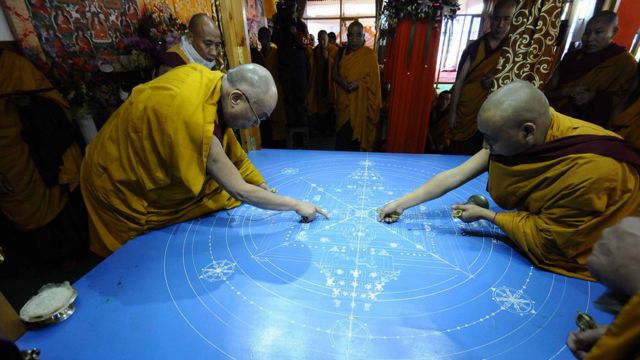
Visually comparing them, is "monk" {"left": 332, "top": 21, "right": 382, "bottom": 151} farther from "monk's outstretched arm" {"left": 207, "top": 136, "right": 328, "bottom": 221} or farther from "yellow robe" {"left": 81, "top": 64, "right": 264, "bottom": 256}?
"monk's outstretched arm" {"left": 207, "top": 136, "right": 328, "bottom": 221}

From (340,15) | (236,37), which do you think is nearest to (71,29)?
(236,37)

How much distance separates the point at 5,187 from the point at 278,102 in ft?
12.8

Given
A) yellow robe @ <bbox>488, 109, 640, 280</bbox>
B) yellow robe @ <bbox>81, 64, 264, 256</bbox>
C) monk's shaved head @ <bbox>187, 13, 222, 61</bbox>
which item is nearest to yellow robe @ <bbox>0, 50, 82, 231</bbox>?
yellow robe @ <bbox>81, 64, 264, 256</bbox>

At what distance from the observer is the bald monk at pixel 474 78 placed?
3051 millimetres

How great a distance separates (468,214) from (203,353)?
1511 mm

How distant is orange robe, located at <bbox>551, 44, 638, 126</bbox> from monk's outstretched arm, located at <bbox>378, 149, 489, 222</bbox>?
2.15 m

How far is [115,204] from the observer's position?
1.74 meters

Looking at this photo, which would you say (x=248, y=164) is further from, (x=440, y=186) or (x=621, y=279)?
(x=621, y=279)

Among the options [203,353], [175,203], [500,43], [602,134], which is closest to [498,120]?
[602,134]

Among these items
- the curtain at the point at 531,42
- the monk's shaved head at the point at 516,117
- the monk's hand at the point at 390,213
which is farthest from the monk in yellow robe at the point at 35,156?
the curtain at the point at 531,42

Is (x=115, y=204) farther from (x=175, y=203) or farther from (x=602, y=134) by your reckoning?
(x=602, y=134)

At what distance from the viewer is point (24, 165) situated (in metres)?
2.50

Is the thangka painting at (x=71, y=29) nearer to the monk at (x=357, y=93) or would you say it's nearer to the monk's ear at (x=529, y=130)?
the monk at (x=357, y=93)

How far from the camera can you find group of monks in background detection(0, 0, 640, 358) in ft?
4.42
